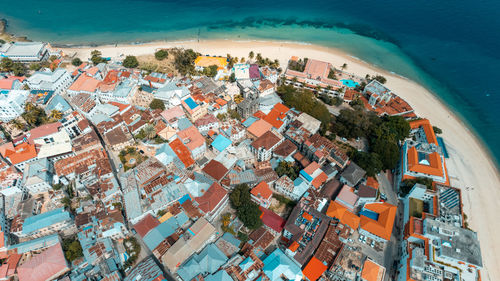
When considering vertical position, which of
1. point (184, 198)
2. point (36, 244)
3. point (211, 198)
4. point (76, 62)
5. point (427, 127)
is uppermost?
point (76, 62)

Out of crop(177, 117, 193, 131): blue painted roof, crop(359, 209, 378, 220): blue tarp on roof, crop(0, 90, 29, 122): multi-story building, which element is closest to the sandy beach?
crop(359, 209, 378, 220): blue tarp on roof

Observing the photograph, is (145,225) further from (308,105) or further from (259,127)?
(308,105)

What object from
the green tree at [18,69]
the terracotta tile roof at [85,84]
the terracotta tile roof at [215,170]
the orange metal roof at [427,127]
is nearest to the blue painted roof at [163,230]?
the terracotta tile roof at [215,170]

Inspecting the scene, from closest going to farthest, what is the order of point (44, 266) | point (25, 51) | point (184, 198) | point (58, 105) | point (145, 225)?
1. point (44, 266)
2. point (145, 225)
3. point (184, 198)
4. point (58, 105)
5. point (25, 51)

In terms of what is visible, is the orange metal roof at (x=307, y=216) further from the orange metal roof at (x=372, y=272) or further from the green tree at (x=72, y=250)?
the green tree at (x=72, y=250)

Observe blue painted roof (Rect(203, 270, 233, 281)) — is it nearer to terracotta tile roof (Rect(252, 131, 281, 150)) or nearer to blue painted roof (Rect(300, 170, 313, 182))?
blue painted roof (Rect(300, 170, 313, 182))

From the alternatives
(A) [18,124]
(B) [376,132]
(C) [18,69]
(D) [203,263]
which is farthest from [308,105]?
(C) [18,69]
